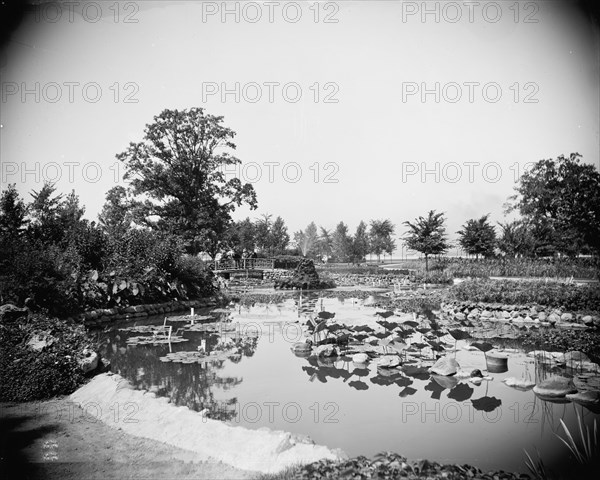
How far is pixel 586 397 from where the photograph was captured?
6.05 meters

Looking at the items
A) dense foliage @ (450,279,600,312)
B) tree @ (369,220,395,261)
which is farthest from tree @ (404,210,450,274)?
tree @ (369,220,395,261)

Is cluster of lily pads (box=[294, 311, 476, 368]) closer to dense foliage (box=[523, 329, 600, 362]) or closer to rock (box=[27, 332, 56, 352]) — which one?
dense foliage (box=[523, 329, 600, 362])

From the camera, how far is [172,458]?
421cm

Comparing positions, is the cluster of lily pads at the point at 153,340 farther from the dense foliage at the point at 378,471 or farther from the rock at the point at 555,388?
the rock at the point at 555,388

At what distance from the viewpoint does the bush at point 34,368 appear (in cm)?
600

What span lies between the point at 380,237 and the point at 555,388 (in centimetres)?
A: 6741

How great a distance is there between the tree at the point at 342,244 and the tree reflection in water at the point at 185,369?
52221 mm

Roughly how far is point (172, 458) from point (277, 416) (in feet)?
6.67

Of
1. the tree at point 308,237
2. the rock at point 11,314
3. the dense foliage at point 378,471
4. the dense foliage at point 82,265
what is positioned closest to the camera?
the dense foliage at point 378,471

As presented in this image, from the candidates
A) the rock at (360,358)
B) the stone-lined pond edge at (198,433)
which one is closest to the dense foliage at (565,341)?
the rock at (360,358)

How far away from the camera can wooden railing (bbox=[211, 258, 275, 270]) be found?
3747cm

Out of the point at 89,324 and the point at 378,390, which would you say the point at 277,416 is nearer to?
the point at 378,390

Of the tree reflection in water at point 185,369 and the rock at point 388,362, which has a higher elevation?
the rock at point 388,362

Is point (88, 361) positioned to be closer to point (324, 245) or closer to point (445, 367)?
point (445, 367)
